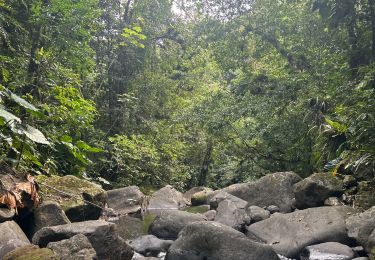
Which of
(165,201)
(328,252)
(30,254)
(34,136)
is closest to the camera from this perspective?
→ (30,254)

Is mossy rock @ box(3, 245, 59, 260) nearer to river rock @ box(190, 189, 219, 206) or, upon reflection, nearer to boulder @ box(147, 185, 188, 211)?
boulder @ box(147, 185, 188, 211)

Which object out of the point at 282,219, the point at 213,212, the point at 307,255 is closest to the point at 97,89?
the point at 213,212

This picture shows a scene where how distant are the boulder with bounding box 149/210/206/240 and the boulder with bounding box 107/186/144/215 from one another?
7.63 feet

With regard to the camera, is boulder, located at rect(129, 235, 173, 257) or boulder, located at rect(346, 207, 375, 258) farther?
boulder, located at rect(129, 235, 173, 257)

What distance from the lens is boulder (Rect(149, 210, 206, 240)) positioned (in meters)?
7.29

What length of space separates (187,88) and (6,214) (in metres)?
12.9

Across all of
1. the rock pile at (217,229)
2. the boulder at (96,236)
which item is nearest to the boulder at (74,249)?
the rock pile at (217,229)

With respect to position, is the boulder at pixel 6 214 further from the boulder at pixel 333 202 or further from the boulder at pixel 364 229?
the boulder at pixel 333 202

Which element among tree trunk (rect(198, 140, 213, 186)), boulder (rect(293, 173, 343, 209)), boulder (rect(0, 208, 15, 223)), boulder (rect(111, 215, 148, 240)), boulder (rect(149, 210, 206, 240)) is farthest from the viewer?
tree trunk (rect(198, 140, 213, 186))

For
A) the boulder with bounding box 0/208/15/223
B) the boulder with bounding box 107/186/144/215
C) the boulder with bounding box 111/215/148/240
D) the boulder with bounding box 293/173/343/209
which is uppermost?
the boulder with bounding box 293/173/343/209

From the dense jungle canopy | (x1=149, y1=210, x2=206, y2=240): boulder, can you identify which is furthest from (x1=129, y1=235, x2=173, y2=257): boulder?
the dense jungle canopy

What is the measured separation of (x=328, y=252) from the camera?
589 cm

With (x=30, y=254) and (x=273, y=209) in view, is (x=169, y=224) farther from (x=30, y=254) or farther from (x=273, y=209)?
(x=30, y=254)

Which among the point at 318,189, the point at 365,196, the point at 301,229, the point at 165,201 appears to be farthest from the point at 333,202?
the point at 165,201
